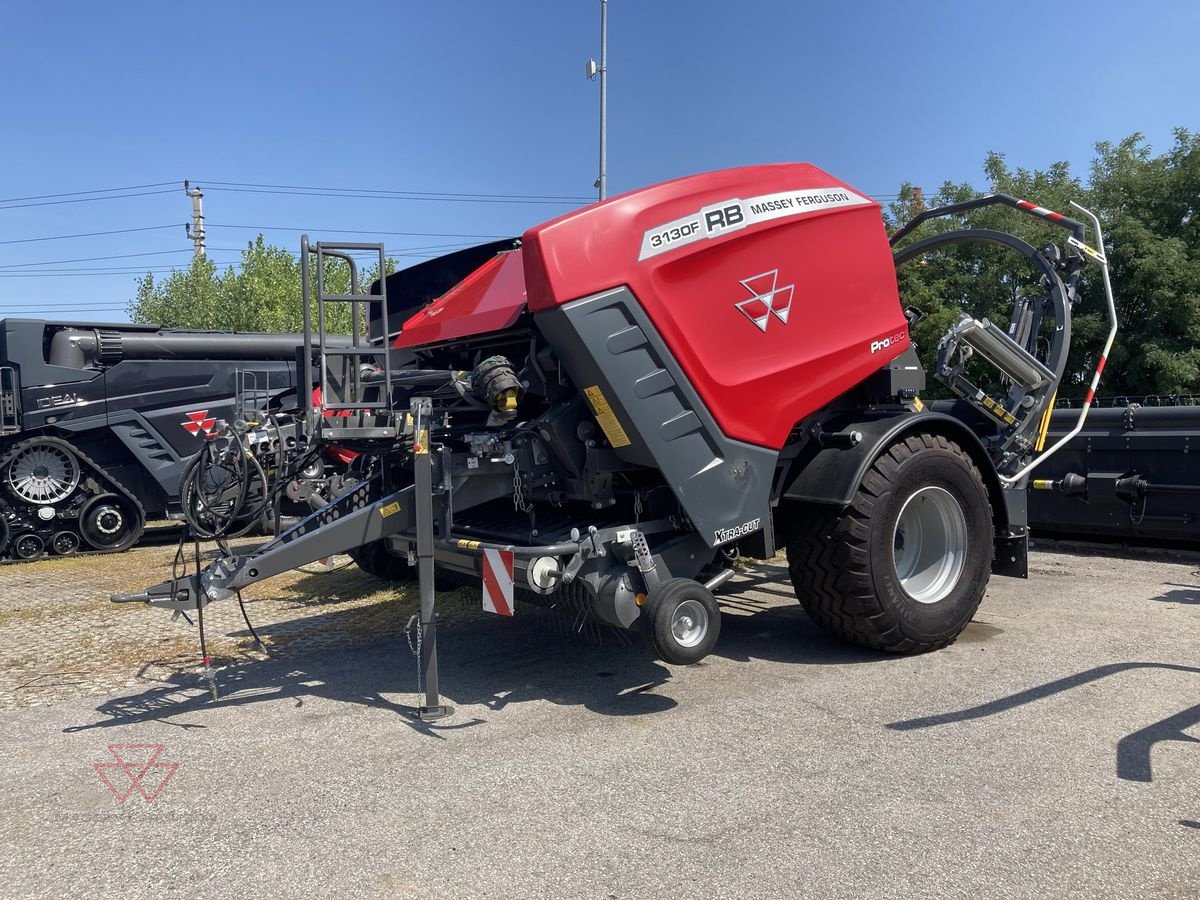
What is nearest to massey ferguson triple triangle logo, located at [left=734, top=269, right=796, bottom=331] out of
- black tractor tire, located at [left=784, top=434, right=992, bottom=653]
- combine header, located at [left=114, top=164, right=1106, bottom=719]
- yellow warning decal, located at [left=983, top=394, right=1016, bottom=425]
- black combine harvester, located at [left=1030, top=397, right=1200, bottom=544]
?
combine header, located at [left=114, top=164, right=1106, bottom=719]

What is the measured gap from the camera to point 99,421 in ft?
37.0

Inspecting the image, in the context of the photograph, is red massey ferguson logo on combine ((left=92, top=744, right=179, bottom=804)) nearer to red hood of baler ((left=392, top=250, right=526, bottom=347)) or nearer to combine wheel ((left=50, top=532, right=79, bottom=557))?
red hood of baler ((left=392, top=250, right=526, bottom=347))

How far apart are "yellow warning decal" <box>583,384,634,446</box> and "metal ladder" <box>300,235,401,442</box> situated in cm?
99

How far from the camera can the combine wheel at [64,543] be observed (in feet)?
37.1

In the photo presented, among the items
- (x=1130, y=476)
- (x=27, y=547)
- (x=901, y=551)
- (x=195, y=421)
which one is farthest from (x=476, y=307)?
(x=27, y=547)

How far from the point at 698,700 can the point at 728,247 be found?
220 cm

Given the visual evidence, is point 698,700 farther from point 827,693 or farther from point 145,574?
point 145,574

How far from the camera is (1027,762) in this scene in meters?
3.78

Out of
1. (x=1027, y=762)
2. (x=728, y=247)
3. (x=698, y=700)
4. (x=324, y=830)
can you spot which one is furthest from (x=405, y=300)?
(x=1027, y=762)

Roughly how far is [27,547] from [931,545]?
33.0 feet

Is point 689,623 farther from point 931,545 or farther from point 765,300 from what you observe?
point 931,545

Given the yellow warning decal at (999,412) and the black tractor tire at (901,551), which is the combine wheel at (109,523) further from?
the yellow warning decal at (999,412)

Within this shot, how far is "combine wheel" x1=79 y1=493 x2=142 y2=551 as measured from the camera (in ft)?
37.4

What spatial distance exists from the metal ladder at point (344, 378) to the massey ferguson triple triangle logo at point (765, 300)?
69.6 inches
